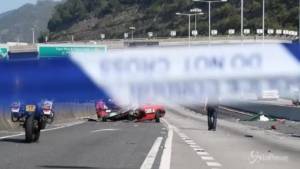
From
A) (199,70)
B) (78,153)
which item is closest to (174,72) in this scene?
(199,70)

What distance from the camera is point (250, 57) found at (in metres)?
11.2

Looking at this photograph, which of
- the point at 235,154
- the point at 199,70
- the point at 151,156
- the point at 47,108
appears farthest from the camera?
the point at 235,154

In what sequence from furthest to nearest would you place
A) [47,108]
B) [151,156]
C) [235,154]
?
[235,154] < [151,156] < [47,108]

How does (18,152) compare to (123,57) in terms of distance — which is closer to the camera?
(123,57)

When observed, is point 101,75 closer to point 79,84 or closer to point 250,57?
point 79,84

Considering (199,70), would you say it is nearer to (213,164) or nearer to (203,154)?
(213,164)

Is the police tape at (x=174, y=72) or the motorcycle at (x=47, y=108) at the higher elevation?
the police tape at (x=174, y=72)

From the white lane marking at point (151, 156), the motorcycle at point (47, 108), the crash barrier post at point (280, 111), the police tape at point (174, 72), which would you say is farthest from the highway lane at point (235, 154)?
the crash barrier post at point (280, 111)

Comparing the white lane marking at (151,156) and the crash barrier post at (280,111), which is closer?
the white lane marking at (151,156)

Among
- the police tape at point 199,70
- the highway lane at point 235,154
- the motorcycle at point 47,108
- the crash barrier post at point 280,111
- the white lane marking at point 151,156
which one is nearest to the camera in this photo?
the police tape at point 199,70

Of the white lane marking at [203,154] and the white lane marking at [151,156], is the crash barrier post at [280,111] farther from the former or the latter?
the white lane marking at [151,156]

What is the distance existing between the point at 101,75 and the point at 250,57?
6.97 feet

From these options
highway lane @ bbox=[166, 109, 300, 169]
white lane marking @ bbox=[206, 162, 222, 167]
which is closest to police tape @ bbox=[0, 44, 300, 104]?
highway lane @ bbox=[166, 109, 300, 169]

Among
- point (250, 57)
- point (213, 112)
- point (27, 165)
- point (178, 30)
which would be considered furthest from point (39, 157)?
point (178, 30)
